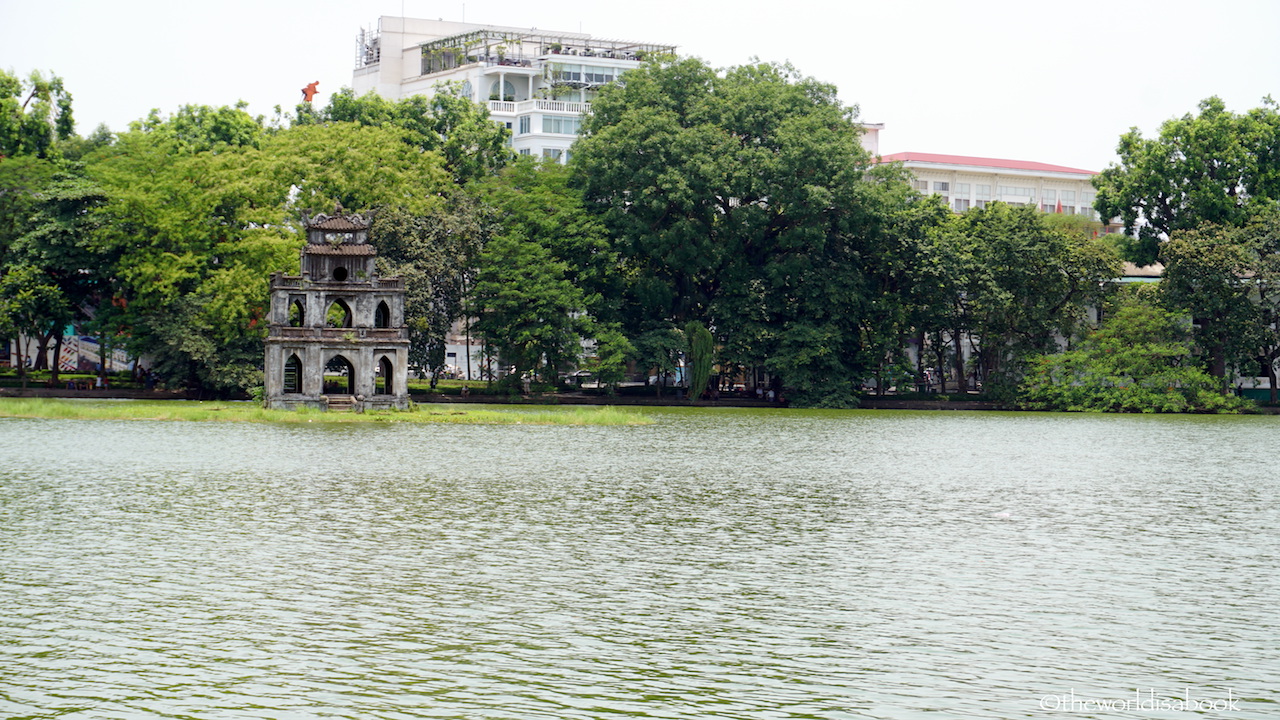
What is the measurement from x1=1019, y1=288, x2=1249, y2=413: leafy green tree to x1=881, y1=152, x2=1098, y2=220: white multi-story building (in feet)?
185

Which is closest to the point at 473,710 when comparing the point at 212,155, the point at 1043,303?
the point at 212,155

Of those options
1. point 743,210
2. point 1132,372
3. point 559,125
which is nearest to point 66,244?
point 743,210

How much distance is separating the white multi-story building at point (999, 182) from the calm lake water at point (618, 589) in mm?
96442

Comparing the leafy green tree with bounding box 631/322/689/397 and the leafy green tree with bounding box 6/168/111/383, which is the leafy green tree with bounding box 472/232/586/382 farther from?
the leafy green tree with bounding box 6/168/111/383

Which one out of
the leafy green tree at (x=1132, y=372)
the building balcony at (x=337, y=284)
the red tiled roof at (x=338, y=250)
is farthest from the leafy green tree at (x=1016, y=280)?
the red tiled roof at (x=338, y=250)

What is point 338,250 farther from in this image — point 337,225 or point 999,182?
point 999,182

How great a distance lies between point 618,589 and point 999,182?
122904mm

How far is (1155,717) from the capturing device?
14.2 m

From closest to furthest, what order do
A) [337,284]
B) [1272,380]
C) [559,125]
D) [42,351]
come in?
[337,284] < [42,351] < [1272,380] < [559,125]

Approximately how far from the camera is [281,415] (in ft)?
178

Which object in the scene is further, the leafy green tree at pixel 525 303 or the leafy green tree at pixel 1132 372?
the leafy green tree at pixel 1132 372

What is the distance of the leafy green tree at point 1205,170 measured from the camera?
7731 cm

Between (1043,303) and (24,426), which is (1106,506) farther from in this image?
(1043,303)

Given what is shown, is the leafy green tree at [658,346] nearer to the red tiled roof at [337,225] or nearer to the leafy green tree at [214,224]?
the leafy green tree at [214,224]
